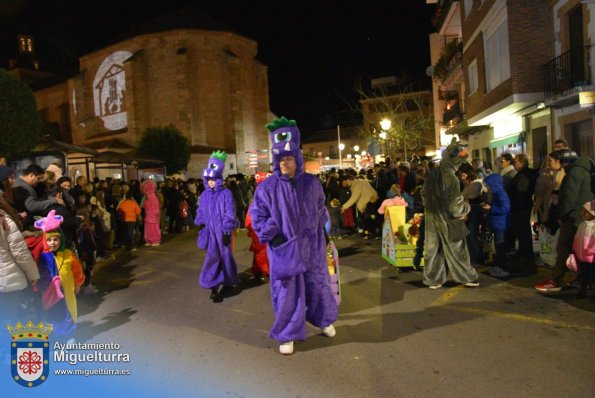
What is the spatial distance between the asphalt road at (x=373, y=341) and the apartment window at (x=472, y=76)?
1353cm

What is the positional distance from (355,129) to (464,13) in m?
50.8

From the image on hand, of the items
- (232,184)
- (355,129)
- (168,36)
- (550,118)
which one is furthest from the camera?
(355,129)

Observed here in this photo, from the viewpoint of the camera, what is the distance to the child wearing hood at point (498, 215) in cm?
731

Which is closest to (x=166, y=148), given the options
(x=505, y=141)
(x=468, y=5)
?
(x=468, y=5)

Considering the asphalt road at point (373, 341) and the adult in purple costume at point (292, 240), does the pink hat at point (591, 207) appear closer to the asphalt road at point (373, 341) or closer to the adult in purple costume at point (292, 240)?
the asphalt road at point (373, 341)

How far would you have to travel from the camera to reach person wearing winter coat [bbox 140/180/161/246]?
12.9m

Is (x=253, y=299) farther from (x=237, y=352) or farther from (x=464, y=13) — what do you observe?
(x=464, y=13)

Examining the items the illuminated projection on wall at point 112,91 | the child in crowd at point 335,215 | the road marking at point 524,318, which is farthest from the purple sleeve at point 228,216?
the illuminated projection on wall at point 112,91

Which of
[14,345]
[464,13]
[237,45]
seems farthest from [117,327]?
[237,45]

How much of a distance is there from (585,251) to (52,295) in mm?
6040

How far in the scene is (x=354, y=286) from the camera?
730 cm

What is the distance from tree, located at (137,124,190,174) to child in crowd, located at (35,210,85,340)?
32.1 metres

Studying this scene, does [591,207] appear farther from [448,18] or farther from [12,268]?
[448,18]

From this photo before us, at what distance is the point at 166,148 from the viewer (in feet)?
120
